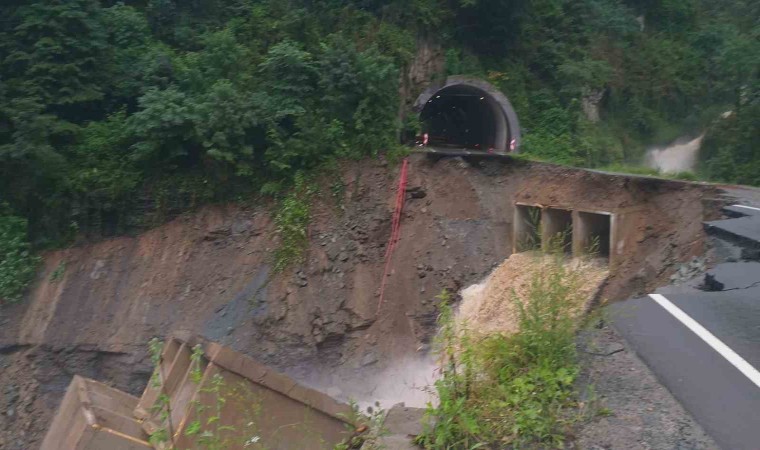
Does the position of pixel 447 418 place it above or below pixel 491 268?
above

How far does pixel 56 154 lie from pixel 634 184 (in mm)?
12158

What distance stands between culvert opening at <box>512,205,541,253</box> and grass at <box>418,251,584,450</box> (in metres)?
11.6

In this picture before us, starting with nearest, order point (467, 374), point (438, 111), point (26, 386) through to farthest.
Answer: point (467, 374)
point (26, 386)
point (438, 111)

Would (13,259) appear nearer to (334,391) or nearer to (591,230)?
(334,391)

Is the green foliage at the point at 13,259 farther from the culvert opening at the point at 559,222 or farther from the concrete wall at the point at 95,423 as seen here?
the culvert opening at the point at 559,222

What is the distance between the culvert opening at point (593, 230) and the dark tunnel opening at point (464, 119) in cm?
506

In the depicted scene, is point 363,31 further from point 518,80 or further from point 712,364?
point 712,364

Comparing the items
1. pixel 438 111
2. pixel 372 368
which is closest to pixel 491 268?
pixel 372 368

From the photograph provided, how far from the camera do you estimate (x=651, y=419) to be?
486cm

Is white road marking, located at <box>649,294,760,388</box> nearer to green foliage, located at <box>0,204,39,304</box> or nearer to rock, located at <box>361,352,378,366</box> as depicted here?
rock, located at <box>361,352,378,366</box>

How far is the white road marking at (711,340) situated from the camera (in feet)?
17.8

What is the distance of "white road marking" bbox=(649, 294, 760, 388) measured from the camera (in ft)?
17.8

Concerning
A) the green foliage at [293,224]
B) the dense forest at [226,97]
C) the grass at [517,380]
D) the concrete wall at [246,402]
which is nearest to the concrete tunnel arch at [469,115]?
the dense forest at [226,97]

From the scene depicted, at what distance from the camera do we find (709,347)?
5.96 meters
